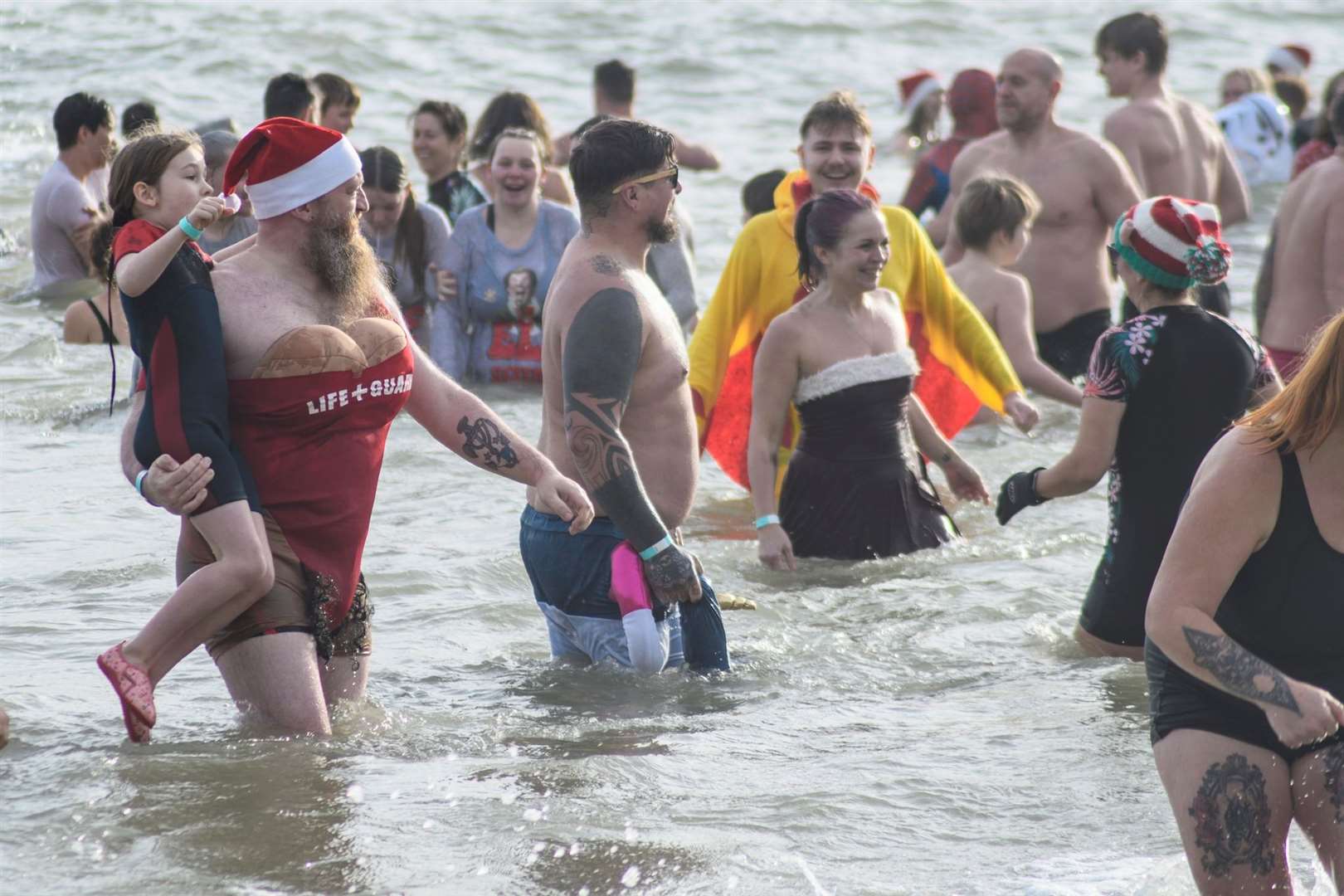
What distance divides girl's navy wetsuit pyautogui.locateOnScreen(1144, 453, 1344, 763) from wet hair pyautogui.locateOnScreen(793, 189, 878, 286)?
2986mm

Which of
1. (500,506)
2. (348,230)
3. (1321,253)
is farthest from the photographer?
(500,506)

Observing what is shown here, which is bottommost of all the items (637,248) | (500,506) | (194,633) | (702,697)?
(500,506)

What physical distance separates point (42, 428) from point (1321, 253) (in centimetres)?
636

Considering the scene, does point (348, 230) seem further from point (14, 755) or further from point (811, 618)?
point (811, 618)

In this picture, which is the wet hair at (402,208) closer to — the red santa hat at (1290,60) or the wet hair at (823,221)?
the wet hair at (823,221)

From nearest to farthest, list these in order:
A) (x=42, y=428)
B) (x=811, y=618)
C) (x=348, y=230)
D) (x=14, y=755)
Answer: (x=348, y=230) → (x=14, y=755) → (x=811, y=618) → (x=42, y=428)

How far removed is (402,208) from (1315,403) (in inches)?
262

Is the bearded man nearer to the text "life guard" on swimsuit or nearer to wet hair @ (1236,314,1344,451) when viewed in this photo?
the text "life guard" on swimsuit

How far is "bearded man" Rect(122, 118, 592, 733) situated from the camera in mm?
4102

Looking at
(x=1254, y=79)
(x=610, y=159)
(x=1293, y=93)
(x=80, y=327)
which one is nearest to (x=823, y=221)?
(x=610, y=159)

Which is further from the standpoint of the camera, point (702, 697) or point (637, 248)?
point (702, 697)

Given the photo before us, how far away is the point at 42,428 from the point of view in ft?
29.6

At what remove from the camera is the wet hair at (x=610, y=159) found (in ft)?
15.3

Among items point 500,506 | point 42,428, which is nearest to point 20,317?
point 42,428
